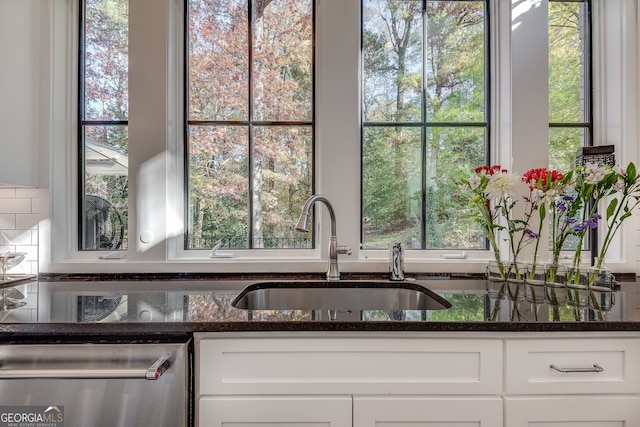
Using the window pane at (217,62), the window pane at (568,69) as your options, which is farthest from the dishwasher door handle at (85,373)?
the window pane at (568,69)

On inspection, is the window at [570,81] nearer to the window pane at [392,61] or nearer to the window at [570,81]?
the window at [570,81]

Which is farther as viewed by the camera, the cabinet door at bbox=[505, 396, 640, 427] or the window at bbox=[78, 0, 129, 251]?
the window at bbox=[78, 0, 129, 251]

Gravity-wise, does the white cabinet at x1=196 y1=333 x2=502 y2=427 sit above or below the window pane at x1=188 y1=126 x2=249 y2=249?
below

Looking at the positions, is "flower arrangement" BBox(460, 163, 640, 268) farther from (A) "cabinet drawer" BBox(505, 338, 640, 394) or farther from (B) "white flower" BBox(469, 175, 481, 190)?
(A) "cabinet drawer" BBox(505, 338, 640, 394)

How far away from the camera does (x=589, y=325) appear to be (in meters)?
1.06

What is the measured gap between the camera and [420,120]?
1.91 m

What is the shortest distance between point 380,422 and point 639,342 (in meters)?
0.81

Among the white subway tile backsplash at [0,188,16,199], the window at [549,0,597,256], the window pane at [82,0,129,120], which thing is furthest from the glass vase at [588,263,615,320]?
the white subway tile backsplash at [0,188,16,199]

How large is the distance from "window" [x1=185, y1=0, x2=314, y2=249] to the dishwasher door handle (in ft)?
3.00

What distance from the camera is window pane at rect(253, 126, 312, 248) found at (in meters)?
1.88

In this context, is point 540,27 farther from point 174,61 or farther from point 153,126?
point 153,126

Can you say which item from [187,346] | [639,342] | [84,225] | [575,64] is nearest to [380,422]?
[187,346]

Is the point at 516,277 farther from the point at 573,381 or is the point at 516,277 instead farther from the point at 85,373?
the point at 85,373

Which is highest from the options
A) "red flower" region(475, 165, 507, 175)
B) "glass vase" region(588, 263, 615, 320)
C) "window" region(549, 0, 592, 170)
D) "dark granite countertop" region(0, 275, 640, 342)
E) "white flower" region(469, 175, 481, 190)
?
"window" region(549, 0, 592, 170)
